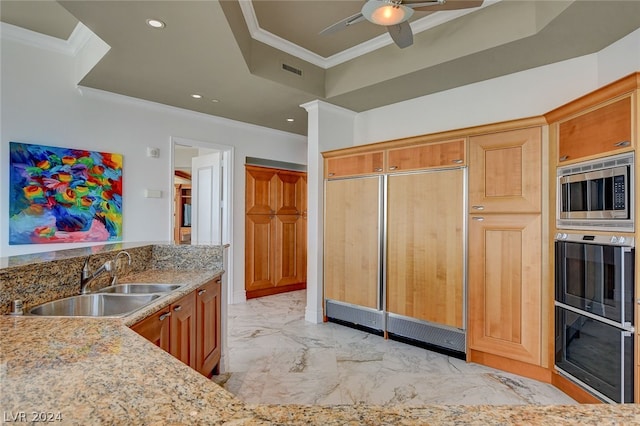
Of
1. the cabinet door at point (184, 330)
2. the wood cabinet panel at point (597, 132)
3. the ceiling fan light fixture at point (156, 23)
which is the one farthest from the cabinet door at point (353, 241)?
the ceiling fan light fixture at point (156, 23)

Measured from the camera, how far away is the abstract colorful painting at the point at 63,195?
320 cm

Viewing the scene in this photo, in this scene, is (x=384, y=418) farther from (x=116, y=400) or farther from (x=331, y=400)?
(x=331, y=400)

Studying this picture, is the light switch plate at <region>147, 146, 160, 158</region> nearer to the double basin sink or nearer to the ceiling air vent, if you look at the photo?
the ceiling air vent

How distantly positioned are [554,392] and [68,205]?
14.7 ft

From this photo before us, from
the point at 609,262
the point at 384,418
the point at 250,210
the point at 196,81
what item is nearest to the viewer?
the point at 384,418

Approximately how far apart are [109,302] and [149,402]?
1.50 meters

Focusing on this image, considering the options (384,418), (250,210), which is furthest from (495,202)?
(250,210)

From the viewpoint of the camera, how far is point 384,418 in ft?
2.09

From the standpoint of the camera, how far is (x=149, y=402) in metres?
0.72

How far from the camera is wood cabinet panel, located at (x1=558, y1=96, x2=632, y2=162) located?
6.49 ft

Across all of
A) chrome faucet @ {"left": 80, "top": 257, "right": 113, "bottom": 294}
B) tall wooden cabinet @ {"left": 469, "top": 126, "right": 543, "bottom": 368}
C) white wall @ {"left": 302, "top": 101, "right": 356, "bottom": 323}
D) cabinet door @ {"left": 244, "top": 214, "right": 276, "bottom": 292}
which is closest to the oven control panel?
tall wooden cabinet @ {"left": 469, "top": 126, "right": 543, "bottom": 368}

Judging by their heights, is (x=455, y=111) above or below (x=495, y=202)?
above

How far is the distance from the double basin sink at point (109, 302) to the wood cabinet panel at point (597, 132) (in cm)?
270

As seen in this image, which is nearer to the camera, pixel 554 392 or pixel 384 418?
pixel 384 418
